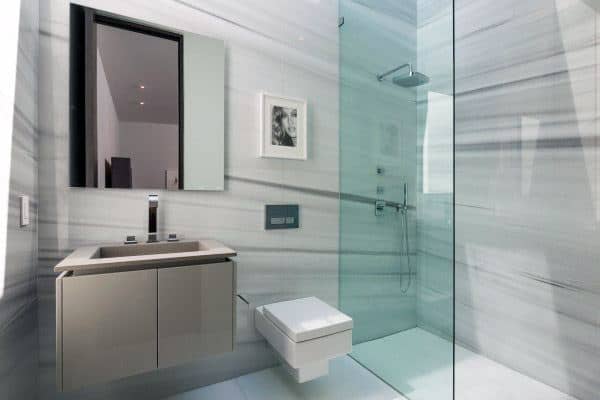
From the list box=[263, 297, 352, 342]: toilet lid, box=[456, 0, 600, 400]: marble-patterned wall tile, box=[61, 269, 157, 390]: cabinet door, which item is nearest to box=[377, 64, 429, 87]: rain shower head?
box=[456, 0, 600, 400]: marble-patterned wall tile

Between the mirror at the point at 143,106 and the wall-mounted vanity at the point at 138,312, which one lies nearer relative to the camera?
the wall-mounted vanity at the point at 138,312

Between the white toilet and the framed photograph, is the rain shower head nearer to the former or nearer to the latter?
the framed photograph

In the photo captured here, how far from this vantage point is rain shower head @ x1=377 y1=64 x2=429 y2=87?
177 centimetres

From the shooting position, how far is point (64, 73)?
1460 mm

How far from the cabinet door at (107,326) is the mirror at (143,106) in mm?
589

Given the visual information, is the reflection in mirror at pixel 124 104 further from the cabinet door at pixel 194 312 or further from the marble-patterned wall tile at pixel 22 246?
the cabinet door at pixel 194 312

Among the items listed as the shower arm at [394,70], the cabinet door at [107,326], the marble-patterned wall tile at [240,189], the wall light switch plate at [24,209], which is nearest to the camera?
the cabinet door at [107,326]

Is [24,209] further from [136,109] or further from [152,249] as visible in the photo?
[136,109]

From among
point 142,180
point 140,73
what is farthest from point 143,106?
point 142,180

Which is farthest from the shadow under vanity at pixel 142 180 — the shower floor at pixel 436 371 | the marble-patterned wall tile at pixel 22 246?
the shower floor at pixel 436 371

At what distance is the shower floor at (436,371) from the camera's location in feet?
5.31

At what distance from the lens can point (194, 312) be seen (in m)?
1.30

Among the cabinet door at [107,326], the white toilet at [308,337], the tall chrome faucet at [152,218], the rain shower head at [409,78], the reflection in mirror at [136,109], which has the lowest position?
the white toilet at [308,337]

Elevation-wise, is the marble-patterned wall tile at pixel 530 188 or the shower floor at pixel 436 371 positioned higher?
the marble-patterned wall tile at pixel 530 188
